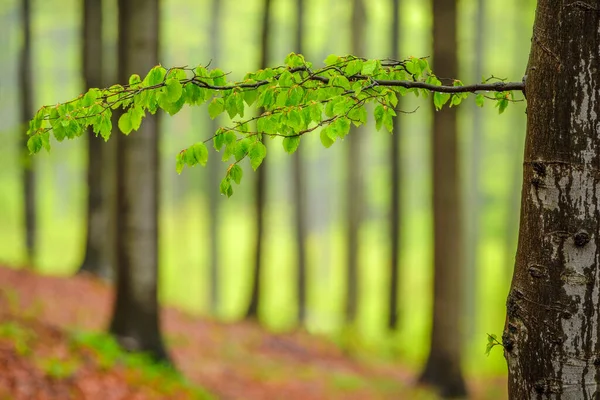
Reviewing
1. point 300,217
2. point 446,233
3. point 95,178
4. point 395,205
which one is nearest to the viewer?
point 446,233

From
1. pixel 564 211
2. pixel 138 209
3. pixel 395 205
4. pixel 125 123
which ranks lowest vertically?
pixel 395 205

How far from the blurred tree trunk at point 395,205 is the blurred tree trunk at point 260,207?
3.82 meters

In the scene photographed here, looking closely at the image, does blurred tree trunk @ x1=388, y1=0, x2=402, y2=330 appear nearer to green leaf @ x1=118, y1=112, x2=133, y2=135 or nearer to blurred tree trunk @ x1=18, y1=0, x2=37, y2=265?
blurred tree trunk @ x1=18, y1=0, x2=37, y2=265

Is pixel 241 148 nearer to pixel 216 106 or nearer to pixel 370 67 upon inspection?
pixel 216 106

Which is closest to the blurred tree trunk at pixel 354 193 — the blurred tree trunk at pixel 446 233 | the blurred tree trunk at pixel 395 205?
the blurred tree trunk at pixel 395 205

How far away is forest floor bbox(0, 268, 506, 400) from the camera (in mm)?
7277


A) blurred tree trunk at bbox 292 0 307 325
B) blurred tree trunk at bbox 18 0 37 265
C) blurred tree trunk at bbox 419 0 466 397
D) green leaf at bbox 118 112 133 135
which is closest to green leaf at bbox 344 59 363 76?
green leaf at bbox 118 112 133 135

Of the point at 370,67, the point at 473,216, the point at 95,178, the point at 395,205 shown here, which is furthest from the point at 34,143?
the point at 473,216

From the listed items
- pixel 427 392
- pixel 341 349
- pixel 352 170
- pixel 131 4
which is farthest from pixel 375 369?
pixel 131 4

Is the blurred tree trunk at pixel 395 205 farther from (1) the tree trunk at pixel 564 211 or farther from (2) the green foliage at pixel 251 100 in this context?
(1) the tree trunk at pixel 564 211

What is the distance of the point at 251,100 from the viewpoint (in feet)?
10.9

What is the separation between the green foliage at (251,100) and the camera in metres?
3.04

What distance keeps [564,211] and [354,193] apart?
48.8ft

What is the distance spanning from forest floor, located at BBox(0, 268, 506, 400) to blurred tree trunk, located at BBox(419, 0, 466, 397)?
0.56 metres
